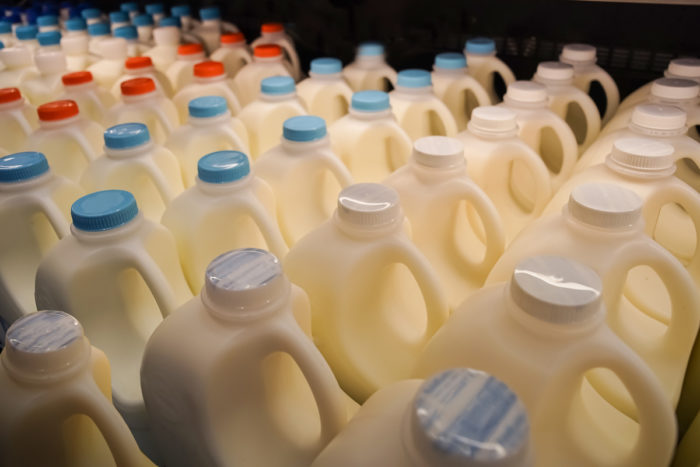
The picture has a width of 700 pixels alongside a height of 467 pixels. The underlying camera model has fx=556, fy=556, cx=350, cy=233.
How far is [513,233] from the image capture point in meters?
1.06

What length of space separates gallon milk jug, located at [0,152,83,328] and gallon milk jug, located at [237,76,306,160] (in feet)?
1.30

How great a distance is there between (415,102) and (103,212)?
0.72 metres

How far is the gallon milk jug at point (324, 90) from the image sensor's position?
1348 mm

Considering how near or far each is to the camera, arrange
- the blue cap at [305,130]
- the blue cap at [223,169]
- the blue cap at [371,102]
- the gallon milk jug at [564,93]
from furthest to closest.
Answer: the gallon milk jug at [564,93] → the blue cap at [371,102] → the blue cap at [305,130] → the blue cap at [223,169]

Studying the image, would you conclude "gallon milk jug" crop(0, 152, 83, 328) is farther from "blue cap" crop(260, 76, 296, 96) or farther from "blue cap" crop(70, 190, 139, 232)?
"blue cap" crop(260, 76, 296, 96)

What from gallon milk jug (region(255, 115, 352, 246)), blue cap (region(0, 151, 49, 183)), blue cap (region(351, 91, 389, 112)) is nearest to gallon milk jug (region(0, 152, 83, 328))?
blue cap (region(0, 151, 49, 183))

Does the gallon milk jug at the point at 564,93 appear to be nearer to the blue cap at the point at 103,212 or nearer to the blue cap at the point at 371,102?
the blue cap at the point at 371,102

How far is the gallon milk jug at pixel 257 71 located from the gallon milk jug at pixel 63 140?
45cm

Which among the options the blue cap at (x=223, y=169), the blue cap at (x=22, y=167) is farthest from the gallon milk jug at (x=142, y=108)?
the blue cap at (x=223, y=169)

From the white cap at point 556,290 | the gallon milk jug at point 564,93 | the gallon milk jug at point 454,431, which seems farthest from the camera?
the gallon milk jug at point 564,93

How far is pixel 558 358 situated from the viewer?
0.54 metres

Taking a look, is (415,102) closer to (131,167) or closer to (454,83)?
(454,83)

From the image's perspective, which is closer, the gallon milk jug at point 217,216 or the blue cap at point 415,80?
the gallon milk jug at point 217,216

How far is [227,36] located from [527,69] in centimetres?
86
